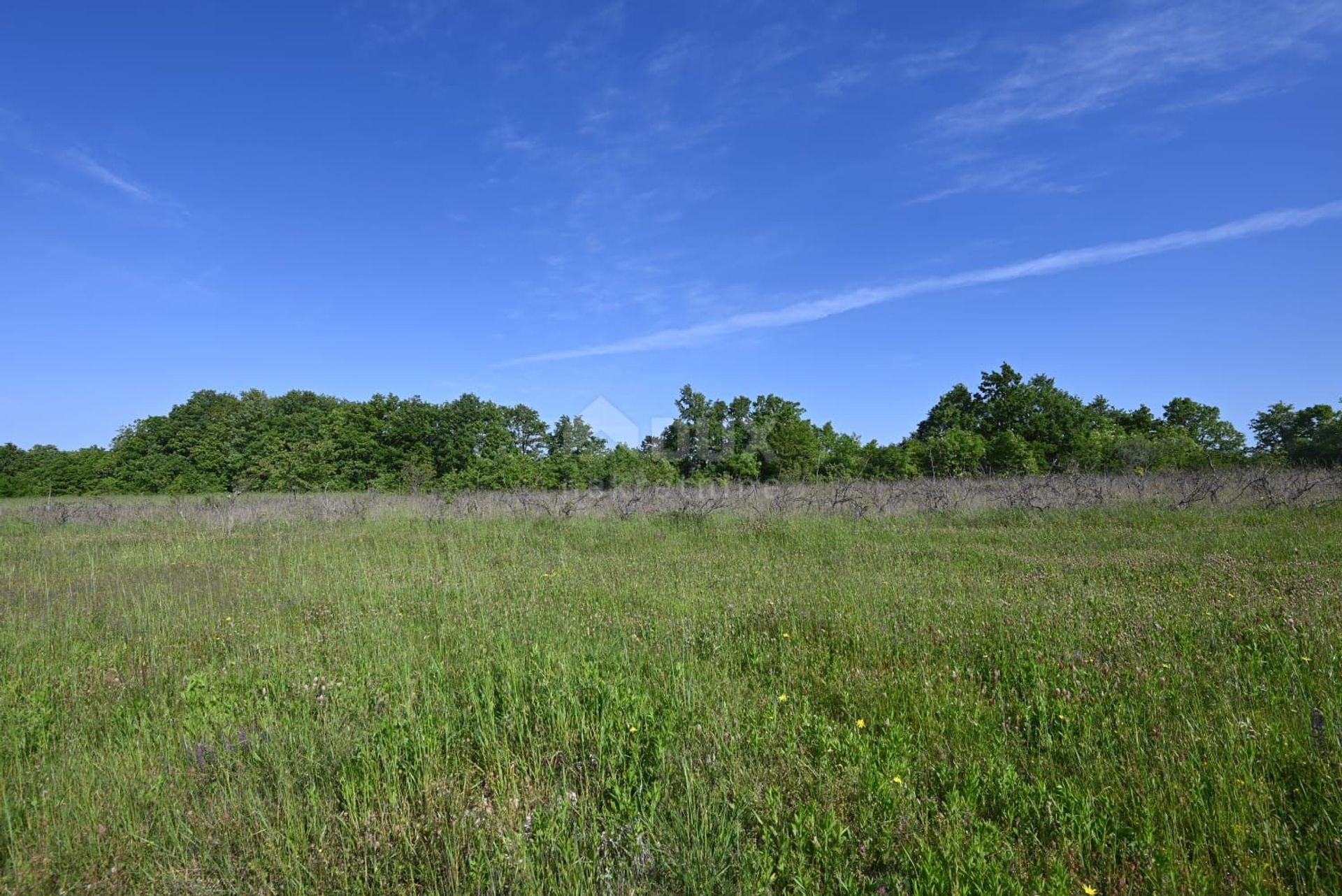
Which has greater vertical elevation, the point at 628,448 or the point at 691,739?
the point at 628,448

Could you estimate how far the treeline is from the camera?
32.1 metres

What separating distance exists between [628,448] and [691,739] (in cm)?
3298

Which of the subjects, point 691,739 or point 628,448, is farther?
point 628,448

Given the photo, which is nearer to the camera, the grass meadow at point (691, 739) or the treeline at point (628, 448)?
the grass meadow at point (691, 739)

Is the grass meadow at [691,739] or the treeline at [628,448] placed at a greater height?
the treeline at [628,448]

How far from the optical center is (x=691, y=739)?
3.09 m

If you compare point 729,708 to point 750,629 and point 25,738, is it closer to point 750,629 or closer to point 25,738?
point 750,629

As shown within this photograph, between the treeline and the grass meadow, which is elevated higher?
the treeline

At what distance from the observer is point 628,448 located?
3591cm

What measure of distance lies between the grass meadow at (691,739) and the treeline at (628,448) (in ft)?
76.8

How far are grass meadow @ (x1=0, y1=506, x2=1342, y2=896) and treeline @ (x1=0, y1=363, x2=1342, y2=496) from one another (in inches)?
922

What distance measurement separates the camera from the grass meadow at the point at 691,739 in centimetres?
226

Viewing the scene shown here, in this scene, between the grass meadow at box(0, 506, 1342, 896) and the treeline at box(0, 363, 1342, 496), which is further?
the treeline at box(0, 363, 1342, 496)

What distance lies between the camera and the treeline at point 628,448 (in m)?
32.1
